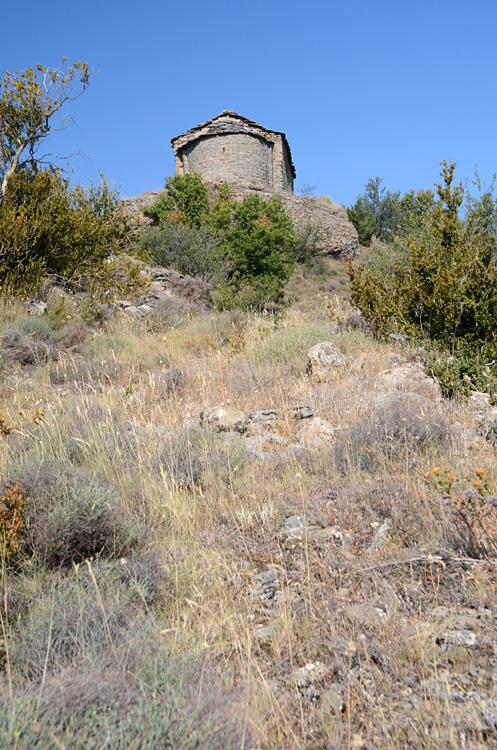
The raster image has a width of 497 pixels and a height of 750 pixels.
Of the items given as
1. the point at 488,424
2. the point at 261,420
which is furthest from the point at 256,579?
the point at 488,424

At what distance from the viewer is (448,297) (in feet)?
21.0

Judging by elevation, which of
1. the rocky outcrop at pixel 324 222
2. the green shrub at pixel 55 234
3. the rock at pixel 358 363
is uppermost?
the rocky outcrop at pixel 324 222

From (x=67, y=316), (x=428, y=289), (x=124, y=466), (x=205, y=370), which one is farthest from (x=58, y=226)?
(x=124, y=466)

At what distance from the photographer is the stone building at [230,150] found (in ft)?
90.1

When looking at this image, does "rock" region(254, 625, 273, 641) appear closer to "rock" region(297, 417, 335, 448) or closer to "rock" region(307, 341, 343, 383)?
"rock" region(297, 417, 335, 448)

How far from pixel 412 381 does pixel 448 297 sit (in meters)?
1.87

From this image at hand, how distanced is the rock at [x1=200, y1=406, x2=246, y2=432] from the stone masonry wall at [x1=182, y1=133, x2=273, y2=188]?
2477 centimetres

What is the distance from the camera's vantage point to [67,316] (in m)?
9.38

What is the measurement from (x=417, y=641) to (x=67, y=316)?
8878 mm

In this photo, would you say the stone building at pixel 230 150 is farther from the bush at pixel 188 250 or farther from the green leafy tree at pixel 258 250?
the bush at pixel 188 250

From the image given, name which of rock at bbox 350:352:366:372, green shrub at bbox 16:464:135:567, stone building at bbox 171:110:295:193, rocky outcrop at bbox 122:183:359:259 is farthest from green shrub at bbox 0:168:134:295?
stone building at bbox 171:110:295:193

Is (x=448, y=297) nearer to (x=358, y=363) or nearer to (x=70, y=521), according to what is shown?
(x=358, y=363)

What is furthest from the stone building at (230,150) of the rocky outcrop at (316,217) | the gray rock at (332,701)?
the gray rock at (332,701)

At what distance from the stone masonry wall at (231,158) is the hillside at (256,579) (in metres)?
25.4
